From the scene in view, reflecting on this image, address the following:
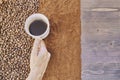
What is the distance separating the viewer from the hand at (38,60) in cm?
136

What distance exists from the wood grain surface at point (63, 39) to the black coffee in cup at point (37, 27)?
2.4 inches

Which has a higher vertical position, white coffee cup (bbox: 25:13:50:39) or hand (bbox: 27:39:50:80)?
white coffee cup (bbox: 25:13:50:39)

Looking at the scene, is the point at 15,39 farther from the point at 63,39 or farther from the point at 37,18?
the point at 63,39

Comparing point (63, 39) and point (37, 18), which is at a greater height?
point (37, 18)

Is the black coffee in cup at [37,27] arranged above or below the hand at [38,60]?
above

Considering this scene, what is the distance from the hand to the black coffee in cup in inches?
2.2

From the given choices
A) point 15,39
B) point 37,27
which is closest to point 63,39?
point 37,27

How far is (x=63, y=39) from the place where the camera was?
1471mm

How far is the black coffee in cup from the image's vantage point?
144 cm

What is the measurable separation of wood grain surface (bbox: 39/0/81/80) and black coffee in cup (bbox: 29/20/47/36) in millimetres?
62

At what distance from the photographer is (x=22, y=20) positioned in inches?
59.9

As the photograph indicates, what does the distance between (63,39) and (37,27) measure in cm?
17

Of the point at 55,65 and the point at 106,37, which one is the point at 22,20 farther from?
the point at 106,37

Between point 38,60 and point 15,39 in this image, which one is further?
point 15,39
